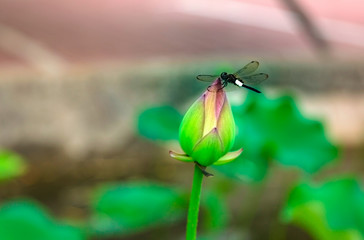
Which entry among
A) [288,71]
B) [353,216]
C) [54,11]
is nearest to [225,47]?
[54,11]

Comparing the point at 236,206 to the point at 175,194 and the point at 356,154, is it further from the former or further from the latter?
the point at 175,194

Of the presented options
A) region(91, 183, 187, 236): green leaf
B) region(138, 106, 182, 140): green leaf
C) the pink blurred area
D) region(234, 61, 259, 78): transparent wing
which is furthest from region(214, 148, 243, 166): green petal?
the pink blurred area

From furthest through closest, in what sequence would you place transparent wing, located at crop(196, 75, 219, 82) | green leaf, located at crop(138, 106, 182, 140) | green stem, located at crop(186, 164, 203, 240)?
1. green leaf, located at crop(138, 106, 182, 140)
2. transparent wing, located at crop(196, 75, 219, 82)
3. green stem, located at crop(186, 164, 203, 240)

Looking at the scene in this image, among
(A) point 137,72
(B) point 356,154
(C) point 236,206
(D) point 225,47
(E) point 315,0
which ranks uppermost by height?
(E) point 315,0

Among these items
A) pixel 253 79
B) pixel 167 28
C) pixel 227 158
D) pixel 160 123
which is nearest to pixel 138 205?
pixel 160 123

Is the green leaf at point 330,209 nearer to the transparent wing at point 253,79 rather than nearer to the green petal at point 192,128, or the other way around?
the transparent wing at point 253,79

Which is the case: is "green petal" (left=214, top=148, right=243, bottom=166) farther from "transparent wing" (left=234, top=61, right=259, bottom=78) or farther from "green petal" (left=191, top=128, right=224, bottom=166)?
"transparent wing" (left=234, top=61, right=259, bottom=78)

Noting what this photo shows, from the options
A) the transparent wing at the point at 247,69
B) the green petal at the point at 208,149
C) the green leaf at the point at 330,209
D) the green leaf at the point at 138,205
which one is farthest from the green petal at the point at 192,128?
the green leaf at the point at 138,205
